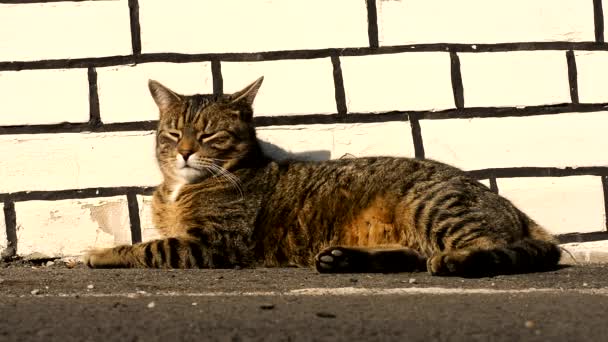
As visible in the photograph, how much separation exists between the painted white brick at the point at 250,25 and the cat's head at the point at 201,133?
417 millimetres

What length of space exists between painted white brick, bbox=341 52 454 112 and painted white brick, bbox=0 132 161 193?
4.61 ft

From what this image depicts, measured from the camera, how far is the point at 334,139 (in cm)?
736

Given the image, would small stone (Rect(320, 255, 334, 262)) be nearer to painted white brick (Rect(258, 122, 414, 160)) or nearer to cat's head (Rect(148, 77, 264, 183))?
cat's head (Rect(148, 77, 264, 183))

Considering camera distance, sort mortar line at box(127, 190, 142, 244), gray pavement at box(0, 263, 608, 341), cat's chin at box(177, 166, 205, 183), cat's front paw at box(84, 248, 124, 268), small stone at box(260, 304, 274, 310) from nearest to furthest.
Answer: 1. gray pavement at box(0, 263, 608, 341)
2. small stone at box(260, 304, 274, 310)
3. cat's front paw at box(84, 248, 124, 268)
4. cat's chin at box(177, 166, 205, 183)
5. mortar line at box(127, 190, 142, 244)

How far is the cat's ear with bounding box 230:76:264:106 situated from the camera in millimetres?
6980

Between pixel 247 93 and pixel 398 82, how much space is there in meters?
1.07

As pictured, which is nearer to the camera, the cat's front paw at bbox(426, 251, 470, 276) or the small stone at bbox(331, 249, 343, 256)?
the cat's front paw at bbox(426, 251, 470, 276)

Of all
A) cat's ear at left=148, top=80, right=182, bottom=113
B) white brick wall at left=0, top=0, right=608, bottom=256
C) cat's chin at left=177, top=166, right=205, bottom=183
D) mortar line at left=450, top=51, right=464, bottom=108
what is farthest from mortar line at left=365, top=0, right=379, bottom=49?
cat's chin at left=177, top=166, right=205, bottom=183

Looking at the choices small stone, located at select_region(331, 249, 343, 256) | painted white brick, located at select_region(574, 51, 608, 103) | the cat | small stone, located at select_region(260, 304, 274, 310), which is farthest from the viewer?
painted white brick, located at select_region(574, 51, 608, 103)

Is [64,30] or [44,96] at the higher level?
[64,30]

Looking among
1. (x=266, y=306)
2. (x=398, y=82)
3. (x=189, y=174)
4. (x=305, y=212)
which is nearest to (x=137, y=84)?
(x=189, y=174)

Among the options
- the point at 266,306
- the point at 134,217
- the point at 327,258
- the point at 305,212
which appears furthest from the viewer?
the point at 134,217

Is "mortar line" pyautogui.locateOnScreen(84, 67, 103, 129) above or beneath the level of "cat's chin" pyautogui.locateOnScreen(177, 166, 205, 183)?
above

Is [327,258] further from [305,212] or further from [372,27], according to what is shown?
[372,27]
